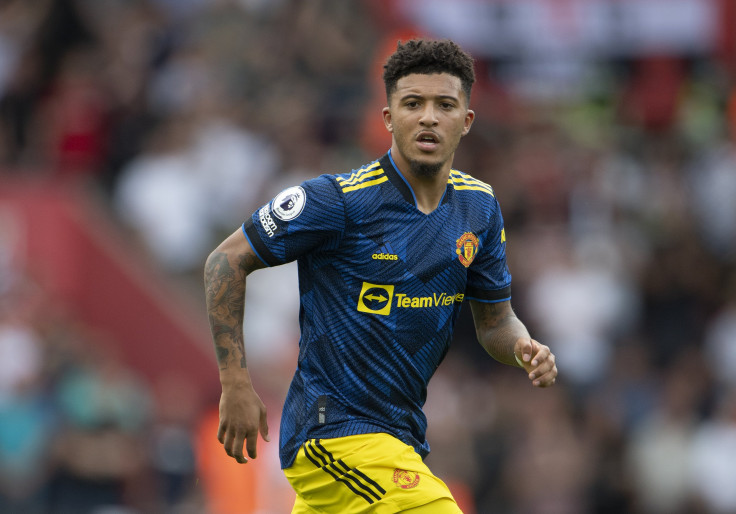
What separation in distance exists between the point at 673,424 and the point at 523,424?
136 cm

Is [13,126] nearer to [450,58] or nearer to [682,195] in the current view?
[682,195]

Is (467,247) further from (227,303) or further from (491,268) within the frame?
(227,303)

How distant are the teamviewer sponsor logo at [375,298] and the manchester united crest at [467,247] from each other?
36 centimetres

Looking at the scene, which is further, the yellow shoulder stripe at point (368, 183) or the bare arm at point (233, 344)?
the yellow shoulder stripe at point (368, 183)

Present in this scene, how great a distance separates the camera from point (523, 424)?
11430mm

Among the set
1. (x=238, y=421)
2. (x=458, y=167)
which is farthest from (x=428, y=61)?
(x=458, y=167)

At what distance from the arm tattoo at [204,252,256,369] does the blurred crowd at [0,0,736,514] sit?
5.99 metres

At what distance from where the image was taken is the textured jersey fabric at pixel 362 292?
5133 millimetres

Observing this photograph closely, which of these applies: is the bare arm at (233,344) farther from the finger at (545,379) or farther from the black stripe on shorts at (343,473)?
the finger at (545,379)

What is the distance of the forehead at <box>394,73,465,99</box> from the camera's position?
5258 mm

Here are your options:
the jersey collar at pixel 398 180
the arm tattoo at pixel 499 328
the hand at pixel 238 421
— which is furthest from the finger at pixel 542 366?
the hand at pixel 238 421

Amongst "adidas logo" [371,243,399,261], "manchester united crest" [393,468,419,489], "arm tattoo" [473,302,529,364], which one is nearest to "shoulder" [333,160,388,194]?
"adidas logo" [371,243,399,261]

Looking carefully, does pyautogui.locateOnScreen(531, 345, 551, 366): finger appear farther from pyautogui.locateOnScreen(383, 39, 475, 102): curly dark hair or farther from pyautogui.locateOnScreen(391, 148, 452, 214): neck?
pyautogui.locateOnScreen(383, 39, 475, 102): curly dark hair

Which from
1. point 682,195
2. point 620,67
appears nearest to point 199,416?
point 682,195
